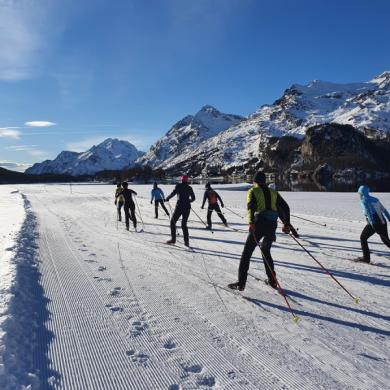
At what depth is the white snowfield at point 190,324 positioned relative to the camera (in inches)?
151

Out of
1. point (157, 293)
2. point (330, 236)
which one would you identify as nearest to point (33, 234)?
point (157, 293)

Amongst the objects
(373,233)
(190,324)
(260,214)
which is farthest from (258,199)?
(373,233)

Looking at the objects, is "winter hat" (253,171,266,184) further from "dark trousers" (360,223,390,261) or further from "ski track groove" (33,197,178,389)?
"dark trousers" (360,223,390,261)

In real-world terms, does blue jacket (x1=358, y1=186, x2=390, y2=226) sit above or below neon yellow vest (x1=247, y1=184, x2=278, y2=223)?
below

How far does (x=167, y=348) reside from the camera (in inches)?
175

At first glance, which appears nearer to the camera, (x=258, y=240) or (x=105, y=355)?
(x=105, y=355)

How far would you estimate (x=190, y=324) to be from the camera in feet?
16.8

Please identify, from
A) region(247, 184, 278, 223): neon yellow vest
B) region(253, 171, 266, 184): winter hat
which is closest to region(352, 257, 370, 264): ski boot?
region(247, 184, 278, 223): neon yellow vest

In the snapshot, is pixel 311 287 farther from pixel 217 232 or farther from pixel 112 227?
pixel 112 227

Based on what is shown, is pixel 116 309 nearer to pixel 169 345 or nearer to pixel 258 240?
pixel 169 345

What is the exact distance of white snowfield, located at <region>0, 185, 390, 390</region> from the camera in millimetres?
3834

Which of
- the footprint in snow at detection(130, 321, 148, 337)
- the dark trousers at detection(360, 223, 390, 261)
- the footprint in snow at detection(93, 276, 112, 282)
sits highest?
the dark trousers at detection(360, 223, 390, 261)

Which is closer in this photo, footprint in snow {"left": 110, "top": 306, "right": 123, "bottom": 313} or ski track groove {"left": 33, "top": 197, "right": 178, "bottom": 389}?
ski track groove {"left": 33, "top": 197, "right": 178, "bottom": 389}

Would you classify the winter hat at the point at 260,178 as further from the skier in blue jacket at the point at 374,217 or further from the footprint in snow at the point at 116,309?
the skier in blue jacket at the point at 374,217
